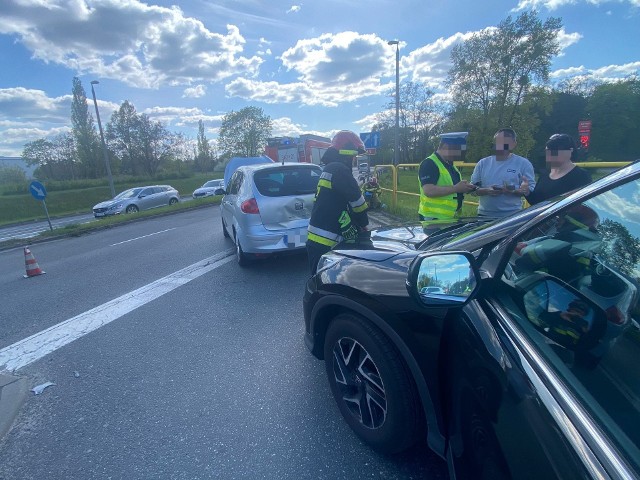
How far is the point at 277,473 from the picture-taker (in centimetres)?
195

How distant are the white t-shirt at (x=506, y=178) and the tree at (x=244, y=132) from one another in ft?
218

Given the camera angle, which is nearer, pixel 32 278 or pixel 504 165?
pixel 504 165

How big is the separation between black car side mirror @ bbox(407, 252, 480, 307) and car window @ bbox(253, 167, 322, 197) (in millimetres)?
4138

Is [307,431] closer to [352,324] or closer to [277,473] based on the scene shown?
[277,473]

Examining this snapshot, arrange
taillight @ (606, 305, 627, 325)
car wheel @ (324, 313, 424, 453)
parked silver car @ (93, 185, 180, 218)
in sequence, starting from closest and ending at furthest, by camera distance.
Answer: taillight @ (606, 305, 627, 325) < car wheel @ (324, 313, 424, 453) < parked silver car @ (93, 185, 180, 218)

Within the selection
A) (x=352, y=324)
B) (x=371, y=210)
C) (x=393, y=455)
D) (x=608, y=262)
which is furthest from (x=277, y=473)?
(x=371, y=210)

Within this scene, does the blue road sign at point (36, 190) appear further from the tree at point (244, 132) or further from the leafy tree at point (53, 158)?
the tree at point (244, 132)

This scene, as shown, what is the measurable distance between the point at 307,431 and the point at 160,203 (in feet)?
71.9

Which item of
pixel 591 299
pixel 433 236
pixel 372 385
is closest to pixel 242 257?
pixel 433 236

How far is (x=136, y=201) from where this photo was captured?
20.2 meters

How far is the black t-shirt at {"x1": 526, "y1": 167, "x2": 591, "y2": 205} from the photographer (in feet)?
10.4

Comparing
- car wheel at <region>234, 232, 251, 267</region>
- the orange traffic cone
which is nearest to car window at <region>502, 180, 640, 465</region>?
car wheel at <region>234, 232, 251, 267</region>

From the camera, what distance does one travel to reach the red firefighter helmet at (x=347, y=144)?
3188mm

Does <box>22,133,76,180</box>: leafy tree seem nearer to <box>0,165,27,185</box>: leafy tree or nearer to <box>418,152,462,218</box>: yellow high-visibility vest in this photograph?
<box>0,165,27,185</box>: leafy tree
